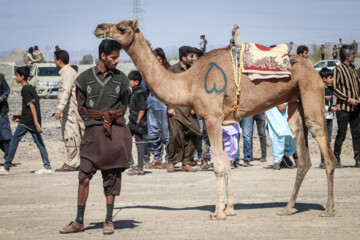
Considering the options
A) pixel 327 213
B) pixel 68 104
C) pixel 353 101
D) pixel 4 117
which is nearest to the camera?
pixel 327 213

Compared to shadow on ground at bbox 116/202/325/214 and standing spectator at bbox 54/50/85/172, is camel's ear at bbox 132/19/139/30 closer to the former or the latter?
shadow on ground at bbox 116/202/325/214

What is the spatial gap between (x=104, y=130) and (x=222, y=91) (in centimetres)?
204

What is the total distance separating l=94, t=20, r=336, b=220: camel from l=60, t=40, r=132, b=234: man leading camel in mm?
1014

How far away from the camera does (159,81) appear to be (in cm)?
914

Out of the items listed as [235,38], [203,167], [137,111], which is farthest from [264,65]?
[203,167]

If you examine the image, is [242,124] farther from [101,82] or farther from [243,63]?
[101,82]

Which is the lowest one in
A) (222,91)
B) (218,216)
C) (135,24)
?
(218,216)

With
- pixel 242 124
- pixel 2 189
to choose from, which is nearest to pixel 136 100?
pixel 242 124

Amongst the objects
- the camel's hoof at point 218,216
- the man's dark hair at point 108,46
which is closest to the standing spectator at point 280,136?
the camel's hoof at point 218,216

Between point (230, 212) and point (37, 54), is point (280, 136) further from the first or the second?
point (37, 54)

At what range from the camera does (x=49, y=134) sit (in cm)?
2211

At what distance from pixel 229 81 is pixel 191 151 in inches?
215

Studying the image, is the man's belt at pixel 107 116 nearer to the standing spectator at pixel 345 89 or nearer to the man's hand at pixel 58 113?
the man's hand at pixel 58 113

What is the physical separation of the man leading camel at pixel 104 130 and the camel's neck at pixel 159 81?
1081 millimetres
